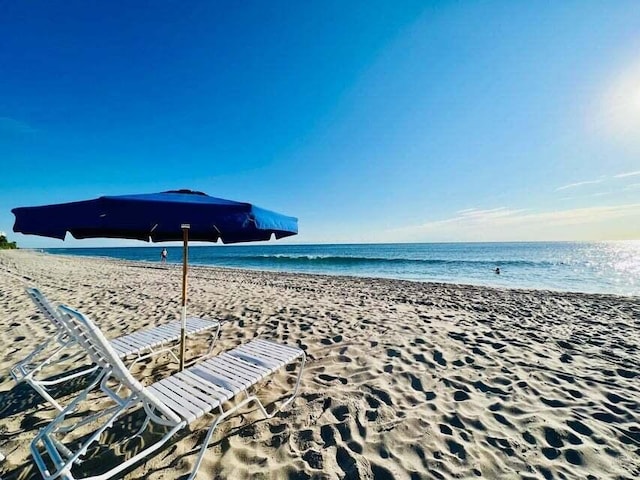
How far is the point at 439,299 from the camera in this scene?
29.9ft

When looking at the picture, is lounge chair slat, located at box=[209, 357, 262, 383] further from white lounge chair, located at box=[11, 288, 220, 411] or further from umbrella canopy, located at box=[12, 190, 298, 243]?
umbrella canopy, located at box=[12, 190, 298, 243]

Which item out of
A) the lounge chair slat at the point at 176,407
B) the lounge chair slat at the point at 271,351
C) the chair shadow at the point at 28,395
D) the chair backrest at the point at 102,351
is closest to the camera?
the chair backrest at the point at 102,351

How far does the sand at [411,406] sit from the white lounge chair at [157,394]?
0.22m

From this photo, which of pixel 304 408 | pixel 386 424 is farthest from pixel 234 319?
pixel 386 424

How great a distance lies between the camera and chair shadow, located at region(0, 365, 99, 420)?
8.81ft

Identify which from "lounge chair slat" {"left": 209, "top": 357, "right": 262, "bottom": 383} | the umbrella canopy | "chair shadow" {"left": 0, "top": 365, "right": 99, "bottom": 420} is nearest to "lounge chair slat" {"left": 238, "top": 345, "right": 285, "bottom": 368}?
"lounge chair slat" {"left": 209, "top": 357, "right": 262, "bottom": 383}

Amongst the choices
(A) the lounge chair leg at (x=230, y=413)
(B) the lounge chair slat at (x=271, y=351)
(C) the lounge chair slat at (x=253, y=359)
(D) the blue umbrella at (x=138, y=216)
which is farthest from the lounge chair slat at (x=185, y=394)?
(D) the blue umbrella at (x=138, y=216)

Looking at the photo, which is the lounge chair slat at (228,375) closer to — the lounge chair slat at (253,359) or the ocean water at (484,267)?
the lounge chair slat at (253,359)

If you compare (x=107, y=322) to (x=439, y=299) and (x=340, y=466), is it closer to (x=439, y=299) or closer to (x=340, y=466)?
(x=340, y=466)

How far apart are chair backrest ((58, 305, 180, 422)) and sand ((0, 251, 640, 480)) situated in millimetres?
615

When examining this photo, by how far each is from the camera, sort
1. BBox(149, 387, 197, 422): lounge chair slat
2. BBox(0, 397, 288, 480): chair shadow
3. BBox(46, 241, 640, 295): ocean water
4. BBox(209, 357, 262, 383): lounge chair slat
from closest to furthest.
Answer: BBox(149, 387, 197, 422): lounge chair slat < BBox(0, 397, 288, 480): chair shadow < BBox(209, 357, 262, 383): lounge chair slat < BBox(46, 241, 640, 295): ocean water

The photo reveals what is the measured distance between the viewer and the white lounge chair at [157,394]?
1.77 metres

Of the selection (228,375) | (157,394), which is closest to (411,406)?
(228,375)

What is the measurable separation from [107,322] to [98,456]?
4.04 meters
